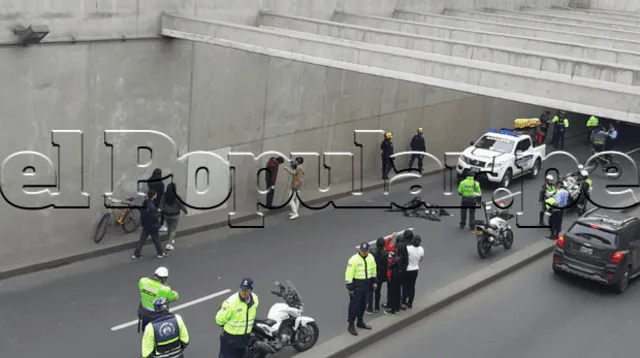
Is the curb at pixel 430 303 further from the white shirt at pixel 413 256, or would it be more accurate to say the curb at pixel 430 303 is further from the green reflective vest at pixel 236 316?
the green reflective vest at pixel 236 316

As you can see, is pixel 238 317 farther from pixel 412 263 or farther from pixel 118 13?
pixel 118 13

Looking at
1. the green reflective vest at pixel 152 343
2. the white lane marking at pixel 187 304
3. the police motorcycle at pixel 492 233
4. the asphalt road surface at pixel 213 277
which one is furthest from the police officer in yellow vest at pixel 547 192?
the green reflective vest at pixel 152 343

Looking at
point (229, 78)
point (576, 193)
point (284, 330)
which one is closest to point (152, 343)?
point (284, 330)

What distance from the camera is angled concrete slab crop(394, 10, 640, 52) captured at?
1859 centimetres

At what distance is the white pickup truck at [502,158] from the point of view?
2466cm

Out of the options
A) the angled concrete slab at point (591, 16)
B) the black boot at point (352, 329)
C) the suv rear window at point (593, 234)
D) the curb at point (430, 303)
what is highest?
the angled concrete slab at point (591, 16)

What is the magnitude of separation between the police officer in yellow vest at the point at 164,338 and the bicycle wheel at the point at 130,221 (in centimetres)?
754

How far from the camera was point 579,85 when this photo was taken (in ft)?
40.5

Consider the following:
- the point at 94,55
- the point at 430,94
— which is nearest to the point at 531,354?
the point at 94,55

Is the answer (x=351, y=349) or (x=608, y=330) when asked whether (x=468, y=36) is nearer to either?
(x=608, y=330)

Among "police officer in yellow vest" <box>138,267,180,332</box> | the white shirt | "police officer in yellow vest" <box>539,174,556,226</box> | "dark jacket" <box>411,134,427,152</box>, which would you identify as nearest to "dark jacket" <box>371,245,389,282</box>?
the white shirt

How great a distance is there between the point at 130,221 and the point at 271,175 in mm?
4000

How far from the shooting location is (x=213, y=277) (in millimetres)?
15625

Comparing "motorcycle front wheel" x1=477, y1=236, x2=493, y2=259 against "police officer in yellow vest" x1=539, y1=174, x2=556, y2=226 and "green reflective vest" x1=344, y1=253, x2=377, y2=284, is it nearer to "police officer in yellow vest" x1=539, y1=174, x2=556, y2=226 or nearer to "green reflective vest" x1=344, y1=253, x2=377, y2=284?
"police officer in yellow vest" x1=539, y1=174, x2=556, y2=226
